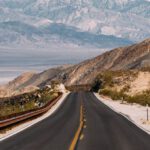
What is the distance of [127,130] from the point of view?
2611 centimetres

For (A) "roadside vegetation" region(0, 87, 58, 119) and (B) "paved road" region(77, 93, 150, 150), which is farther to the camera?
(A) "roadside vegetation" region(0, 87, 58, 119)

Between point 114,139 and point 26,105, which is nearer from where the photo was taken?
point 114,139

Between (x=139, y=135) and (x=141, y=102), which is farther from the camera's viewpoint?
(x=141, y=102)

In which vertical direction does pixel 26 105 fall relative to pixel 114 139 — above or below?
above

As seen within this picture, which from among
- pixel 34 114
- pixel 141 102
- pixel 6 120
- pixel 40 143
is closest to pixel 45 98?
pixel 141 102

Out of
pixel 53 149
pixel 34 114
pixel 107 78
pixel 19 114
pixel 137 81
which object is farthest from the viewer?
pixel 107 78

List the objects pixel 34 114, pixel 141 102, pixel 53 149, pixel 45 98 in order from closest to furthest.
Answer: pixel 53 149, pixel 34 114, pixel 141 102, pixel 45 98

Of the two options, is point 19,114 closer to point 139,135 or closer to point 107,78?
point 139,135

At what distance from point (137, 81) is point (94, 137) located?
7556 cm

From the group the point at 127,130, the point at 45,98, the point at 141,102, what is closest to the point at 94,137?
the point at 127,130

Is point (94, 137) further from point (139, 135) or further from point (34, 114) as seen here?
point (34, 114)

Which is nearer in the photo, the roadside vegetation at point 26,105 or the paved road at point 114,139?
the paved road at point 114,139

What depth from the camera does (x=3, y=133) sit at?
24234 millimetres

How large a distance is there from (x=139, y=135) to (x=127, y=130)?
2.67m
